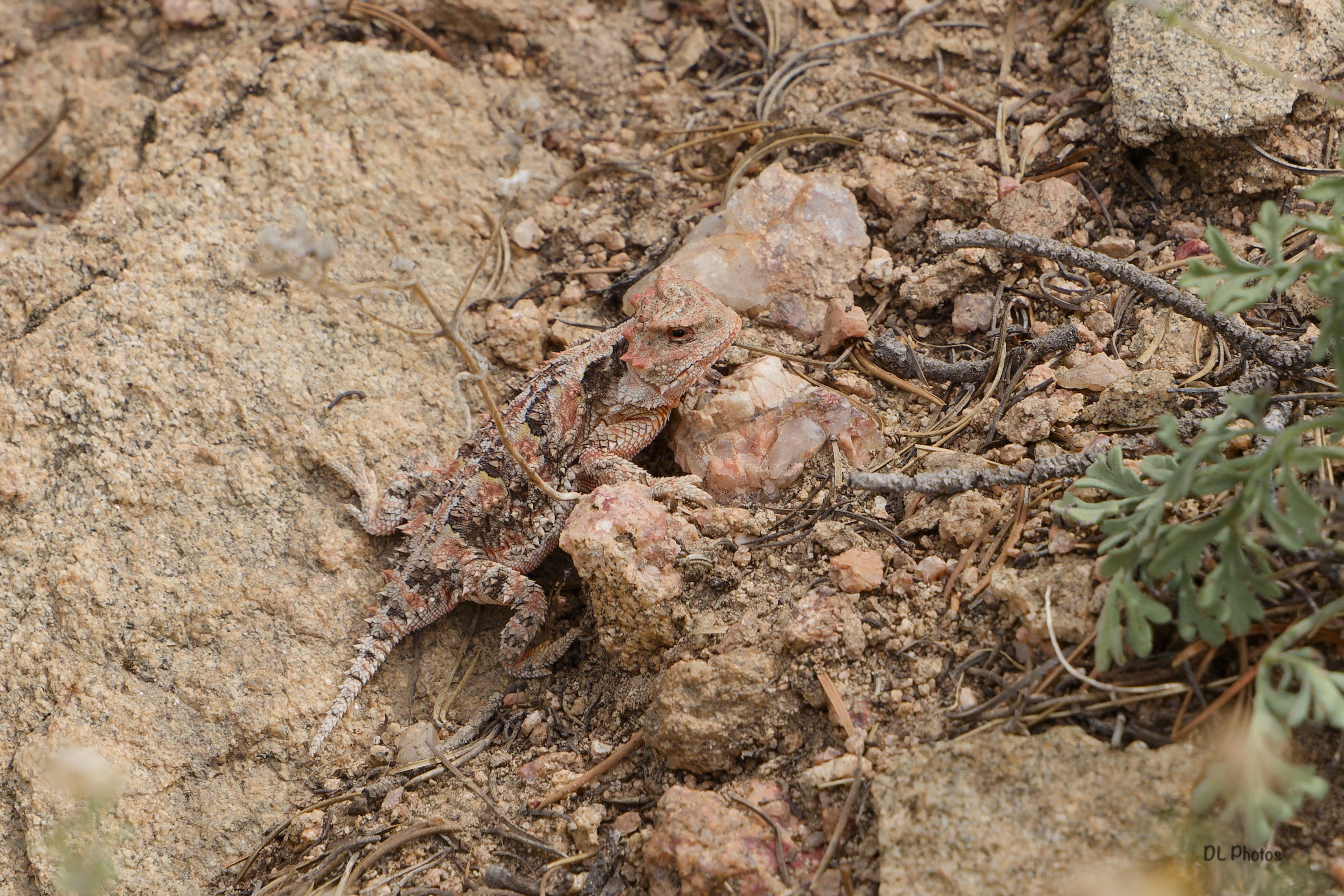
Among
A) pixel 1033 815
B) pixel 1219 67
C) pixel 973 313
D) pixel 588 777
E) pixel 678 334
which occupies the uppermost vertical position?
pixel 1219 67

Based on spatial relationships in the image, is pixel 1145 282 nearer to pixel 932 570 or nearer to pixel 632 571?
pixel 932 570

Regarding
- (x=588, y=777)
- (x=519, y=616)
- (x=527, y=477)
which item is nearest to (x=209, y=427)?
(x=527, y=477)

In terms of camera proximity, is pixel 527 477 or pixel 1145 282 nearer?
pixel 1145 282

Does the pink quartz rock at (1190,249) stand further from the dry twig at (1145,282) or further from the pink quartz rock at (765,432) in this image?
the pink quartz rock at (765,432)

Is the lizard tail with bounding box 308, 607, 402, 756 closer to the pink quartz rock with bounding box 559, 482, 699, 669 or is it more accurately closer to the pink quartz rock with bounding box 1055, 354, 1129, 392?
the pink quartz rock with bounding box 559, 482, 699, 669

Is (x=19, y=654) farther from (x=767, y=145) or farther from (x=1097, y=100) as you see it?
(x=1097, y=100)

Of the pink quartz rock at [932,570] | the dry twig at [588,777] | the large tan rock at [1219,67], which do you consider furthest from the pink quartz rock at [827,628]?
the large tan rock at [1219,67]
